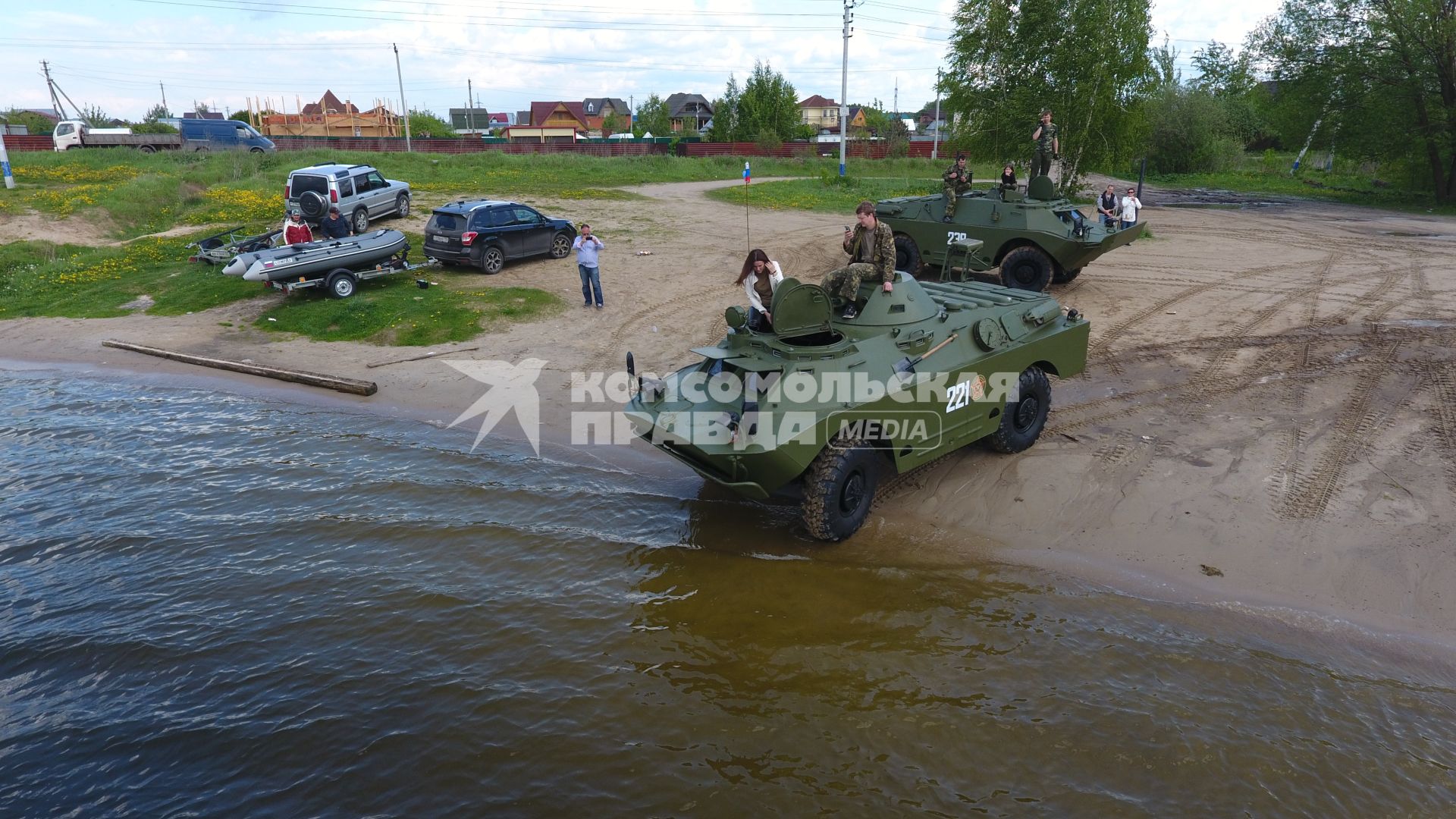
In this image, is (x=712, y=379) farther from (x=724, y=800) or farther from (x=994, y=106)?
(x=994, y=106)

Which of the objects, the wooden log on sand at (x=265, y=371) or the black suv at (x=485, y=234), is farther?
the black suv at (x=485, y=234)

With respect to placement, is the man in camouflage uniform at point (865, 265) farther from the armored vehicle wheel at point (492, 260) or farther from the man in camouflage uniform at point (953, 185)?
the armored vehicle wheel at point (492, 260)

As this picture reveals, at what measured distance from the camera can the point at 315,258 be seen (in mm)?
14266

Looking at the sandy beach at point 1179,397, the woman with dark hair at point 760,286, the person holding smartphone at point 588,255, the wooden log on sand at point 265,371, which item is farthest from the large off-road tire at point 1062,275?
the wooden log on sand at point 265,371

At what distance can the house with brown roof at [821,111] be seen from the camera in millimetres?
97125

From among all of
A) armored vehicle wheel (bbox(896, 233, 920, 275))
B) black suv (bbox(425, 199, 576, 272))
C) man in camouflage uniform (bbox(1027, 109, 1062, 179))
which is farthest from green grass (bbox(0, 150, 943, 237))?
man in camouflage uniform (bbox(1027, 109, 1062, 179))

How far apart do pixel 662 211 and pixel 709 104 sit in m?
68.4

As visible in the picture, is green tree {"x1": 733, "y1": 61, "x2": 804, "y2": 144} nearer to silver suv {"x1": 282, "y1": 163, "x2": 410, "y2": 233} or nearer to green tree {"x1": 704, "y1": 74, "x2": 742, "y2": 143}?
green tree {"x1": 704, "y1": 74, "x2": 742, "y2": 143}

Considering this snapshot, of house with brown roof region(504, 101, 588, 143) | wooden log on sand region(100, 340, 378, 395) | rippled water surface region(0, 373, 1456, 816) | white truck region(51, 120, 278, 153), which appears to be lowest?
rippled water surface region(0, 373, 1456, 816)

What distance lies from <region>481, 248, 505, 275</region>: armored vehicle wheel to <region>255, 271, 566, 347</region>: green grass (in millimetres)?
1052

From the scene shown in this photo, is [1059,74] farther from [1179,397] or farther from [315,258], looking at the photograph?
[315,258]

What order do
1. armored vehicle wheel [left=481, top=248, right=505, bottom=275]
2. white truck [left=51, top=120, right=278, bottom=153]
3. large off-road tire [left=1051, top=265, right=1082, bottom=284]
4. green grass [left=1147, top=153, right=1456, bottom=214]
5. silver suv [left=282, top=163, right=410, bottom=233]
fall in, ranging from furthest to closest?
white truck [left=51, top=120, right=278, bottom=153]
green grass [left=1147, top=153, right=1456, bottom=214]
silver suv [left=282, top=163, right=410, bottom=233]
armored vehicle wheel [left=481, top=248, right=505, bottom=275]
large off-road tire [left=1051, top=265, right=1082, bottom=284]

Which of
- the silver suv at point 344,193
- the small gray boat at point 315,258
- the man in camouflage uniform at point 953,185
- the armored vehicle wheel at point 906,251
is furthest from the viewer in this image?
the silver suv at point 344,193

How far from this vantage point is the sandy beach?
22.4 feet
